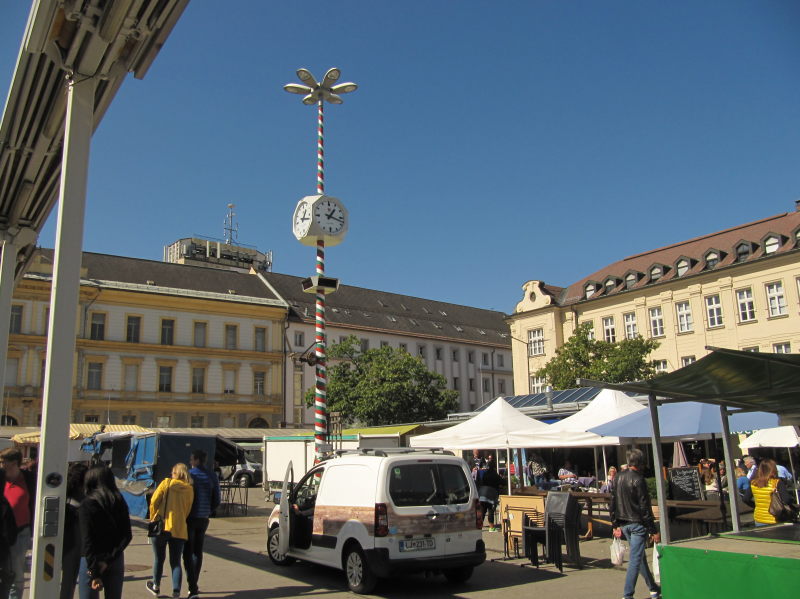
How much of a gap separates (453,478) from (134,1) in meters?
7.41

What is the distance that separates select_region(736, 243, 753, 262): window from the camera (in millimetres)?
42719

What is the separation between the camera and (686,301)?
4497 centimetres

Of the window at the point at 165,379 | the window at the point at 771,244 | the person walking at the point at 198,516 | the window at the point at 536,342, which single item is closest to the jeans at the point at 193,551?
the person walking at the point at 198,516

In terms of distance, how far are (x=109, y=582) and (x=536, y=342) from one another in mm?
49055

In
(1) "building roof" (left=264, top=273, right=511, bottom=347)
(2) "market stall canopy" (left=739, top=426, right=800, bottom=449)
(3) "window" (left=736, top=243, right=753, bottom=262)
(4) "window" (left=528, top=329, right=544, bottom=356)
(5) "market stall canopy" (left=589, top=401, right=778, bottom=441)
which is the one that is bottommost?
(2) "market stall canopy" (left=739, top=426, right=800, bottom=449)

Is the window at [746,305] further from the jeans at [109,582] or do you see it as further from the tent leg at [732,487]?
the jeans at [109,582]

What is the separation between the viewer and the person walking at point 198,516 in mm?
9102

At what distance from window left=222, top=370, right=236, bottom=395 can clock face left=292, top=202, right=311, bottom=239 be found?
135 ft

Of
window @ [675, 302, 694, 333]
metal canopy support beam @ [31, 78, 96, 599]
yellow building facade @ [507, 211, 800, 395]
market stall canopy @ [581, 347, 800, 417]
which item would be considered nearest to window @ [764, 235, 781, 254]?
yellow building facade @ [507, 211, 800, 395]

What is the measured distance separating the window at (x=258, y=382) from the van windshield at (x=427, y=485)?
48658 mm

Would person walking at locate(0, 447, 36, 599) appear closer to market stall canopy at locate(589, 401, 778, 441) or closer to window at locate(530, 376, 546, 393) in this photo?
market stall canopy at locate(589, 401, 778, 441)

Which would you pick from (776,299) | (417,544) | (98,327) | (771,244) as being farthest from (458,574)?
(98,327)

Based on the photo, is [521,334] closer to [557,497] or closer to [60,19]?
[557,497]

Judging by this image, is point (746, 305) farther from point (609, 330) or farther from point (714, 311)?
point (609, 330)
